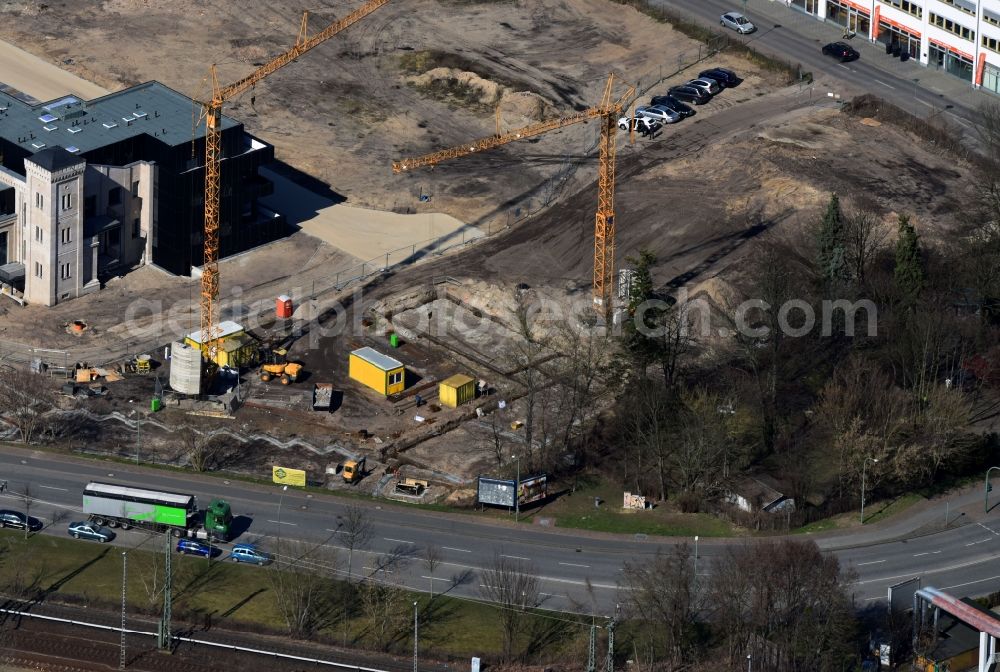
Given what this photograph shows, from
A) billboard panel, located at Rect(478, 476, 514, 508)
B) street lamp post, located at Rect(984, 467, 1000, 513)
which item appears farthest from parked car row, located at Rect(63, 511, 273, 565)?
street lamp post, located at Rect(984, 467, 1000, 513)

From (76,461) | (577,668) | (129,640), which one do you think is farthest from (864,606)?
(76,461)

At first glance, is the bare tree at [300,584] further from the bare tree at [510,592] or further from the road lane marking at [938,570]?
the road lane marking at [938,570]

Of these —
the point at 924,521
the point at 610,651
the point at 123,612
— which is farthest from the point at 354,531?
the point at 924,521

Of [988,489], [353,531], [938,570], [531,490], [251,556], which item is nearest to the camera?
[938,570]

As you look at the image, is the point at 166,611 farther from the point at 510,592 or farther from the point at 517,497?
the point at 517,497

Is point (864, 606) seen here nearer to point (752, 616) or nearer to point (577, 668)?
point (752, 616)
